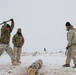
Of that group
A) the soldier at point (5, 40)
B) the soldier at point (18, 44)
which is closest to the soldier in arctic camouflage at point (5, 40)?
the soldier at point (5, 40)

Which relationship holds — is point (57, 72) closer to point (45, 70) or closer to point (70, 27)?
point (45, 70)

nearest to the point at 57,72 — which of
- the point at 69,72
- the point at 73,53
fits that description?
the point at 69,72

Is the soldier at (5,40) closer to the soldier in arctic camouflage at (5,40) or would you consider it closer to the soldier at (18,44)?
the soldier in arctic camouflage at (5,40)

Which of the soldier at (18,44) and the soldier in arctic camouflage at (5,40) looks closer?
the soldier in arctic camouflage at (5,40)

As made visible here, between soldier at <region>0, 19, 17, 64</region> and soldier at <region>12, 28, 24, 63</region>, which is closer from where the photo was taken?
soldier at <region>0, 19, 17, 64</region>

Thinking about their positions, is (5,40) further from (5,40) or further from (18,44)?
(18,44)

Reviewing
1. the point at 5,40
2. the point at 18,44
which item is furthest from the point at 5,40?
the point at 18,44

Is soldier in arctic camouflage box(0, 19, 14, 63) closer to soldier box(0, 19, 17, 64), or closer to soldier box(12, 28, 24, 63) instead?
soldier box(0, 19, 17, 64)

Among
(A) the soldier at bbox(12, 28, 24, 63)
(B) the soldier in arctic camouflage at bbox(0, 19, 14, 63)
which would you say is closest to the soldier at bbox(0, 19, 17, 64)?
(B) the soldier in arctic camouflage at bbox(0, 19, 14, 63)

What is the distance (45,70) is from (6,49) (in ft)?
8.39

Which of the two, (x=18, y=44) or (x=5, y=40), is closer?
(x=5, y=40)

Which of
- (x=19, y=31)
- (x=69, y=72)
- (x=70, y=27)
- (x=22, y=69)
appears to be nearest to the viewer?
(x=69, y=72)

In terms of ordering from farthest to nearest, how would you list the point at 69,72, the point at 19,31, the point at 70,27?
1. the point at 19,31
2. the point at 70,27
3. the point at 69,72

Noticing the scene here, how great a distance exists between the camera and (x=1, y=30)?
13.1m
